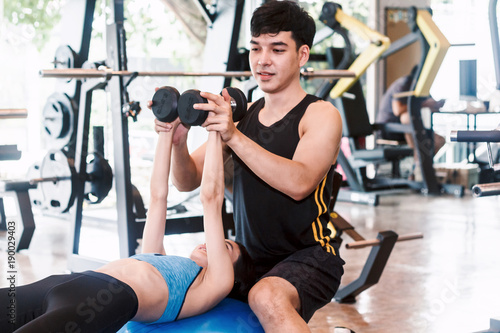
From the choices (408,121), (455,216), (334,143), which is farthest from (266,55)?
(408,121)

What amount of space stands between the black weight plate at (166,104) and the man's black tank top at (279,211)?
13.1 inches

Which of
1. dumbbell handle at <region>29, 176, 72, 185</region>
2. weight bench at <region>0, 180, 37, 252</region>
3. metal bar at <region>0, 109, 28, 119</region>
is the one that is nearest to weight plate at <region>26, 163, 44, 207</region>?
weight bench at <region>0, 180, 37, 252</region>

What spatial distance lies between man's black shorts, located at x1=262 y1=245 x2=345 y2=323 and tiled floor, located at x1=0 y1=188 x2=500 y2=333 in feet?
2.35

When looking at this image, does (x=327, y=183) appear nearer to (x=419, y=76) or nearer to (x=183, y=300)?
(x=183, y=300)

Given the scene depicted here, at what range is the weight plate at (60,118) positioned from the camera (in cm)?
338

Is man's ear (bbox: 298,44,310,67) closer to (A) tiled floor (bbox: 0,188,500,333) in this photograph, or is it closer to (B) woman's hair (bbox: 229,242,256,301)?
(B) woman's hair (bbox: 229,242,256,301)

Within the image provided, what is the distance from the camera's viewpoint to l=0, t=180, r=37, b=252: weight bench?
3.59 metres

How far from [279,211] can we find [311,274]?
0.70 feet

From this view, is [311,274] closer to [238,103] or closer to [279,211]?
[279,211]

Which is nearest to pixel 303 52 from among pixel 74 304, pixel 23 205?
pixel 74 304

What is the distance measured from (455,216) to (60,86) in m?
3.20

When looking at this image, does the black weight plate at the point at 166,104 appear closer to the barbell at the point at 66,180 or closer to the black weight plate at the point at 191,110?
the black weight plate at the point at 191,110

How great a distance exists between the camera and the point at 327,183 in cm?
186

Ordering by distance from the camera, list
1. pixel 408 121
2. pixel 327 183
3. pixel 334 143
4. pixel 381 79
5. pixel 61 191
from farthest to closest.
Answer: pixel 381 79 < pixel 408 121 < pixel 61 191 < pixel 327 183 < pixel 334 143
